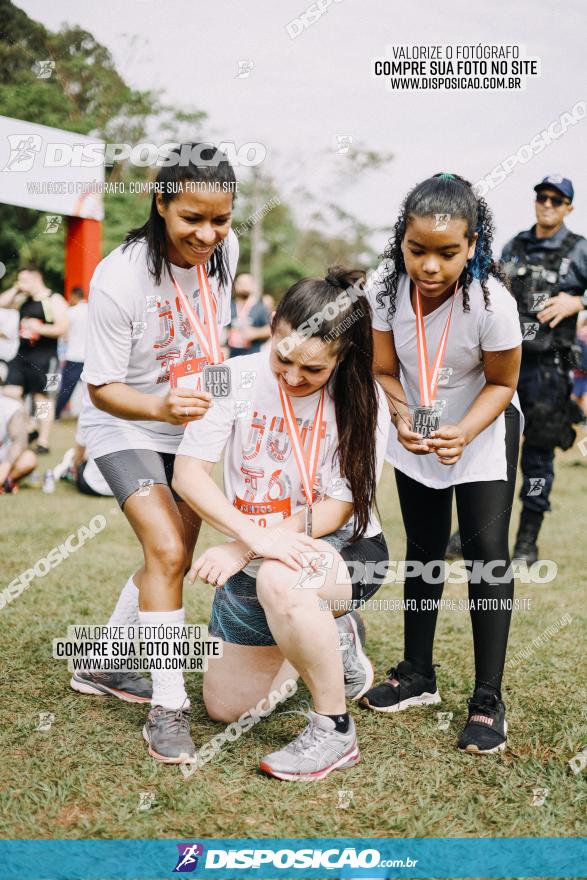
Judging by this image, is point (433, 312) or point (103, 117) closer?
point (433, 312)

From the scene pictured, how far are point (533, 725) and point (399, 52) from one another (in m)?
3.06

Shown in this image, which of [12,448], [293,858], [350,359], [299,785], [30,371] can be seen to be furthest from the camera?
[30,371]

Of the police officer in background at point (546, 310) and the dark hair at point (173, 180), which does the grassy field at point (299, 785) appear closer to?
the police officer in background at point (546, 310)

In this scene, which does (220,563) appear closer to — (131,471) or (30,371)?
(131,471)

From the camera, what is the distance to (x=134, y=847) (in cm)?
203

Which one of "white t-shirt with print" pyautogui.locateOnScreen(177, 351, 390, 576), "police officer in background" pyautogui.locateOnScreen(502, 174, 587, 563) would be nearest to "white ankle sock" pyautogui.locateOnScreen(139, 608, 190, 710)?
"white t-shirt with print" pyautogui.locateOnScreen(177, 351, 390, 576)

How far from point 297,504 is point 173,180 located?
107 centimetres

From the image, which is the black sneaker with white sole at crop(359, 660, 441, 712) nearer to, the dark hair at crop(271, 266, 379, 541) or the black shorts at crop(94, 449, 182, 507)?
the dark hair at crop(271, 266, 379, 541)

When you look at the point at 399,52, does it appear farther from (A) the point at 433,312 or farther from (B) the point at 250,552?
(B) the point at 250,552

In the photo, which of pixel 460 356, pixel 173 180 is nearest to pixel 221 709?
pixel 460 356

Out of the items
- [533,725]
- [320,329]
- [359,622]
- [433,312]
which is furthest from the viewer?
[359,622]

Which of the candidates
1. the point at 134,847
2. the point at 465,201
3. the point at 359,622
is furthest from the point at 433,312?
the point at 134,847

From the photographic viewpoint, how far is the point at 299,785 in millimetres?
2338

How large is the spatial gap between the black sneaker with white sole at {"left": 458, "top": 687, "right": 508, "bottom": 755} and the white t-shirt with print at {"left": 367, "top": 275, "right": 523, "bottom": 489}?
0.70 m
